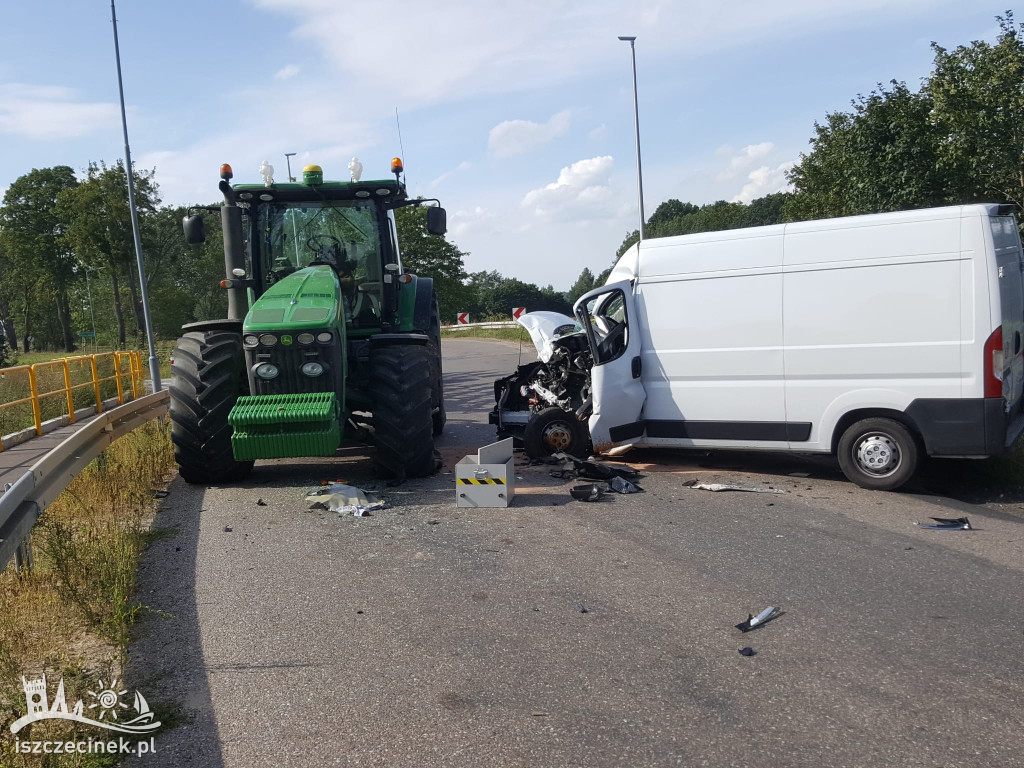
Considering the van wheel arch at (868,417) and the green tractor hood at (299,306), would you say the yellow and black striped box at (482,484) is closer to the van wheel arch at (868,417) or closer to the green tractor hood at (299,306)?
the green tractor hood at (299,306)

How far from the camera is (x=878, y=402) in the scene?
7.71 m

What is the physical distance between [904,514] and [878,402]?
3.66 feet

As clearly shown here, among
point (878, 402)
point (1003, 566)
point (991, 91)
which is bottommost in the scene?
point (1003, 566)

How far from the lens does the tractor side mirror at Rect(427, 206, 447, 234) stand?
9812 mm

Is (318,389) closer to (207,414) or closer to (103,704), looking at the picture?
(207,414)

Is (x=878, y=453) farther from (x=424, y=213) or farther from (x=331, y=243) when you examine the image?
(x=424, y=213)

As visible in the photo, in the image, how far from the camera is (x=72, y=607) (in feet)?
16.4

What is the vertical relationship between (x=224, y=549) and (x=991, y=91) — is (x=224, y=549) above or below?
below

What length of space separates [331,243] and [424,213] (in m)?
32.5

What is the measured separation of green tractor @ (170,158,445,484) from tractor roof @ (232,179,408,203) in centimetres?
1

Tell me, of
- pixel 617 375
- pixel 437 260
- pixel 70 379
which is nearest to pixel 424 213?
pixel 437 260

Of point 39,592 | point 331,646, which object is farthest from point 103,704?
point 39,592

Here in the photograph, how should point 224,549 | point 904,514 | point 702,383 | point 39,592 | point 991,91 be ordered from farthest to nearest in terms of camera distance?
1. point 991,91
2. point 702,383
3. point 904,514
4. point 224,549
5. point 39,592

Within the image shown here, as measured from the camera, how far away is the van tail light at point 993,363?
7.18 m
